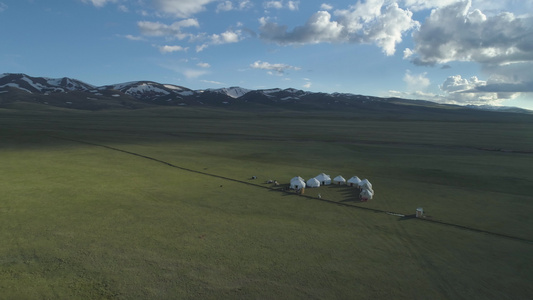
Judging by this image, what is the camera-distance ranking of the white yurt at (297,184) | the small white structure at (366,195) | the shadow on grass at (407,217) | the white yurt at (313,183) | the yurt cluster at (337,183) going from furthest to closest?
the white yurt at (313,183) < the white yurt at (297,184) < the yurt cluster at (337,183) < the small white structure at (366,195) < the shadow on grass at (407,217)

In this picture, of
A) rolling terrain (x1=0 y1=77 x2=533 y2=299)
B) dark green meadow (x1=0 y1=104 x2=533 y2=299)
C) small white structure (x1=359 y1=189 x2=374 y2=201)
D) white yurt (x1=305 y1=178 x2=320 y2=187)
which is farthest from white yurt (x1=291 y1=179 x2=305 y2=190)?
small white structure (x1=359 y1=189 x2=374 y2=201)

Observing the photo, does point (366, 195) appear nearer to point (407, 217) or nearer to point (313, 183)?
point (407, 217)

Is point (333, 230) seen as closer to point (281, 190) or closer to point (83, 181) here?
point (281, 190)

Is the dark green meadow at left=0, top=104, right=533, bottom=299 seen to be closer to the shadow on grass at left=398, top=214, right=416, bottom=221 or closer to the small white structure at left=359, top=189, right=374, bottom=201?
the shadow on grass at left=398, top=214, right=416, bottom=221

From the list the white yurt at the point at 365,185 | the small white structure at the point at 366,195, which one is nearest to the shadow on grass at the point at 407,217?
the small white structure at the point at 366,195

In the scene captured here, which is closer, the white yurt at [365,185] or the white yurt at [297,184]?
the white yurt at [365,185]

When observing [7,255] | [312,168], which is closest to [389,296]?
[7,255]

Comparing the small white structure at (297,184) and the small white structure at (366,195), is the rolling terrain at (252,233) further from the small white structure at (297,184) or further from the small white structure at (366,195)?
the small white structure at (297,184)

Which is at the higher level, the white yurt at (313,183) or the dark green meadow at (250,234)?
the white yurt at (313,183)

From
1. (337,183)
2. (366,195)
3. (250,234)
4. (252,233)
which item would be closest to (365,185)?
(366,195)

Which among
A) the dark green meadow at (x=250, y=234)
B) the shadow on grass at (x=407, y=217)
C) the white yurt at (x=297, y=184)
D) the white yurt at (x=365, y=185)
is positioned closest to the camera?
the dark green meadow at (x=250, y=234)
